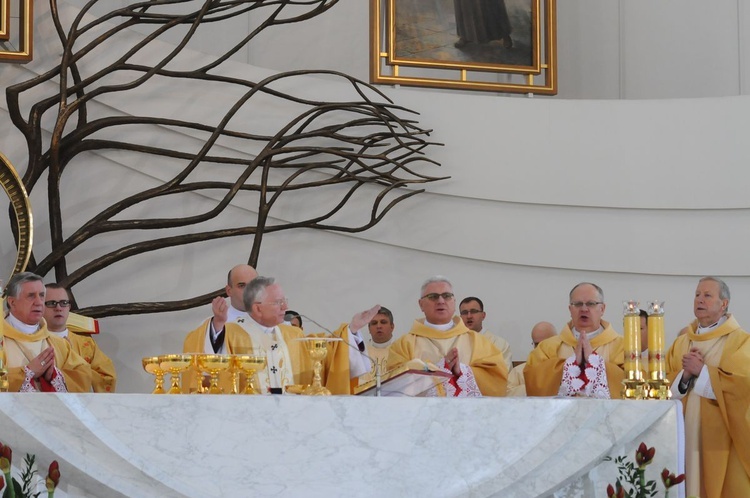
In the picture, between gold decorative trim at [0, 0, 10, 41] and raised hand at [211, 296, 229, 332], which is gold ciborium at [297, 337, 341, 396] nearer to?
raised hand at [211, 296, 229, 332]

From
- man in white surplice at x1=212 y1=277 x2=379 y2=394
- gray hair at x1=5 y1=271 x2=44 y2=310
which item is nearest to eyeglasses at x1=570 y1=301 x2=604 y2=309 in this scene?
man in white surplice at x1=212 y1=277 x2=379 y2=394

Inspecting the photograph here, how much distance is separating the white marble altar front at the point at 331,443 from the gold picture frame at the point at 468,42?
482cm

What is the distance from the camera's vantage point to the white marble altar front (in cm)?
435

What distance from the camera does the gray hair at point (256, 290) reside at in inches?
230

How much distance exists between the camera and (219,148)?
870cm

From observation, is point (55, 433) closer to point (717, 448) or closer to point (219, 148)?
point (717, 448)

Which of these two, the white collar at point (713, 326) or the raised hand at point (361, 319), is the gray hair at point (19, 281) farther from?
the white collar at point (713, 326)

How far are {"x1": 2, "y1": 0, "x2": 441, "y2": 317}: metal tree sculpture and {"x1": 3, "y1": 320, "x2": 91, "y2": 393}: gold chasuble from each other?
1.15 metres

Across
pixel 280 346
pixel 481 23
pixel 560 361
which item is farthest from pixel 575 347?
pixel 481 23

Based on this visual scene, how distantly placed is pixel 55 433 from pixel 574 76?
6.98 m

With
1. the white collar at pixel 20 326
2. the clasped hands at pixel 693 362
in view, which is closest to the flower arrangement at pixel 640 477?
the clasped hands at pixel 693 362

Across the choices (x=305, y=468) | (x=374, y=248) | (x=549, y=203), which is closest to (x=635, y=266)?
(x=549, y=203)

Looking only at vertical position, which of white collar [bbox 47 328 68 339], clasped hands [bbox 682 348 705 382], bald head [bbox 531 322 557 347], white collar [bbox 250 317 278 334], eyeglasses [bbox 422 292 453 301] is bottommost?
clasped hands [bbox 682 348 705 382]

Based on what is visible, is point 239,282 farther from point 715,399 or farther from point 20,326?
point 715,399
